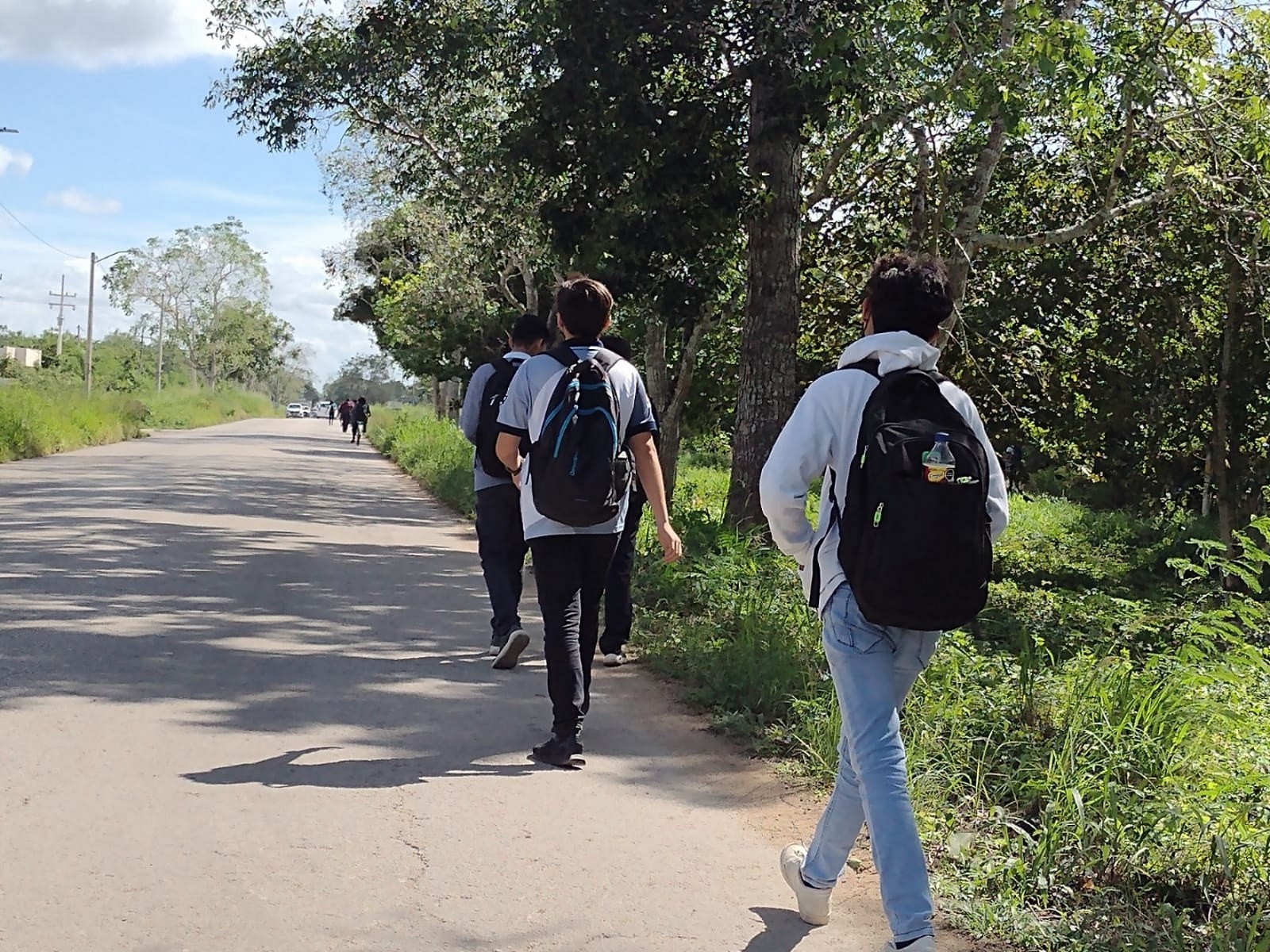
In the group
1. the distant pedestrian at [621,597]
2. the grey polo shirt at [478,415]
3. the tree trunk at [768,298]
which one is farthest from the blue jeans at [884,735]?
the tree trunk at [768,298]

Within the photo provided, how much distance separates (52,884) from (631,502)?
4499 millimetres

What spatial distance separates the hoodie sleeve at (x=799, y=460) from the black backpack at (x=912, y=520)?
0.34ft

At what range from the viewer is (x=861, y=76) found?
1082cm

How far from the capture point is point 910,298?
381 centimetres

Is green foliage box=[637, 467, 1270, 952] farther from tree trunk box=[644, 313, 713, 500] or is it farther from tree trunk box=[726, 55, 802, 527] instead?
tree trunk box=[644, 313, 713, 500]

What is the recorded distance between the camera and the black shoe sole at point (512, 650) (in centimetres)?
749

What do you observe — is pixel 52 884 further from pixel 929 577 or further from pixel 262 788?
pixel 929 577

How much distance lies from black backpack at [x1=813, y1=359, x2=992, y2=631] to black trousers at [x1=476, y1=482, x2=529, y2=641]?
14.2 ft

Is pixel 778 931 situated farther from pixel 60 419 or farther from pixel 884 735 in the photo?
pixel 60 419

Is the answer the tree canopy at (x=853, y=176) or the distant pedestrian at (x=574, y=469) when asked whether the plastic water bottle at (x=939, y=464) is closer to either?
the distant pedestrian at (x=574, y=469)

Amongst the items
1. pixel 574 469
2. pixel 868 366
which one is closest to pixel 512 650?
pixel 574 469

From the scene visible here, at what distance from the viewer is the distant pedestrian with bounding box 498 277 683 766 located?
5574 millimetres

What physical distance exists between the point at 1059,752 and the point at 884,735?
2.16 m

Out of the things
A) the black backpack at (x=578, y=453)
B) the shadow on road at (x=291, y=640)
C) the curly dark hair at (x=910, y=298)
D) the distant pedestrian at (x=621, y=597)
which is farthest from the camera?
the distant pedestrian at (x=621, y=597)
